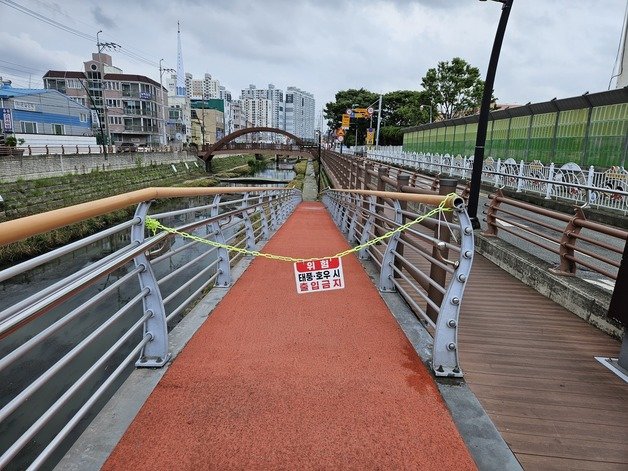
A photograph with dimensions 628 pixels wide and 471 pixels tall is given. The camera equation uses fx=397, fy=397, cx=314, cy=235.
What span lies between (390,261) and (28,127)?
159ft

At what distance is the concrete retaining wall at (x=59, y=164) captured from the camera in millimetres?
20609

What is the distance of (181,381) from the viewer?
2.44 metres

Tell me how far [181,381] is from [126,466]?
664 mm

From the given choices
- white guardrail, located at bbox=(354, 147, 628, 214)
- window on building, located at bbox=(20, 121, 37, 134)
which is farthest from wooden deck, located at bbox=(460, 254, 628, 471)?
window on building, located at bbox=(20, 121, 37, 134)

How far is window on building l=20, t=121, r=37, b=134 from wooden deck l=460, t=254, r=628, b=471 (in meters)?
48.5

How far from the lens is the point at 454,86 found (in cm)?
3512

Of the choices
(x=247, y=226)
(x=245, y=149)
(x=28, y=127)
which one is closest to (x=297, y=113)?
(x=245, y=149)

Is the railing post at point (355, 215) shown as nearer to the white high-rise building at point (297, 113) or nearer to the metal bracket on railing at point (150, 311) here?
the metal bracket on railing at point (150, 311)

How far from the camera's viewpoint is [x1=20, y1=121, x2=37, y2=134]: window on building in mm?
39844

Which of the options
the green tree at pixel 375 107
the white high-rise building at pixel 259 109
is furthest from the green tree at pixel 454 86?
the white high-rise building at pixel 259 109

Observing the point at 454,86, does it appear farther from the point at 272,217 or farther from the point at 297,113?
the point at 297,113

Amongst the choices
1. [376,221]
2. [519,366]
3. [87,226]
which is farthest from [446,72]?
[519,366]

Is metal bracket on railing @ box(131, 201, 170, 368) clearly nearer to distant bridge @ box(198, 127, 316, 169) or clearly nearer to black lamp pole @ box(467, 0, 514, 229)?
black lamp pole @ box(467, 0, 514, 229)

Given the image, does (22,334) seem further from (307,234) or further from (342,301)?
(342,301)
